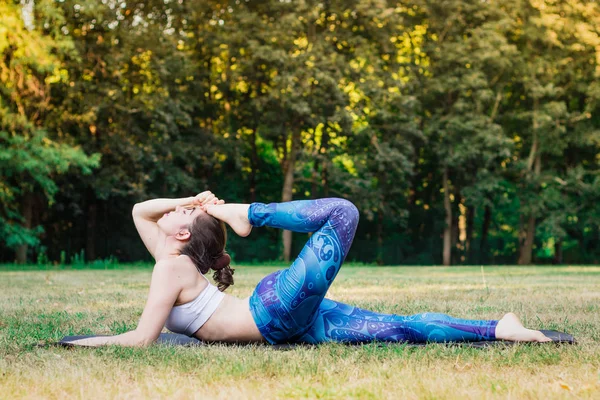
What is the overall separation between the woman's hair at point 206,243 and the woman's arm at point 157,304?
228mm

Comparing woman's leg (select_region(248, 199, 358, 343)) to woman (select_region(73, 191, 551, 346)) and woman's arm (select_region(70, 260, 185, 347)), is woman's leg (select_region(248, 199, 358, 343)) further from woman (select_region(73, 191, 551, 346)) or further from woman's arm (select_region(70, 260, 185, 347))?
woman's arm (select_region(70, 260, 185, 347))

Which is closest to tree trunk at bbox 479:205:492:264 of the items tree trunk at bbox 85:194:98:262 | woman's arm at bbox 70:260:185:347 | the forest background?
the forest background

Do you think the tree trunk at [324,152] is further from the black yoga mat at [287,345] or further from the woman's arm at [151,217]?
the black yoga mat at [287,345]

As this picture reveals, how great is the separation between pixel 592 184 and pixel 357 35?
37.8 ft

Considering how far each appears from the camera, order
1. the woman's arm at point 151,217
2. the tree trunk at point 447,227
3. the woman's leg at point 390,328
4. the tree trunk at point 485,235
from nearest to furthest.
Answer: the woman's leg at point 390,328
the woman's arm at point 151,217
the tree trunk at point 447,227
the tree trunk at point 485,235

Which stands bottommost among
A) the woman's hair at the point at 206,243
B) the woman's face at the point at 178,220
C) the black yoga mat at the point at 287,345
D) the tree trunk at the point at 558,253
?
the tree trunk at the point at 558,253

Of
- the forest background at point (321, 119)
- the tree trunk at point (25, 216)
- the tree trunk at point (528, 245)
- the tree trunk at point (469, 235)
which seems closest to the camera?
the tree trunk at point (25, 216)

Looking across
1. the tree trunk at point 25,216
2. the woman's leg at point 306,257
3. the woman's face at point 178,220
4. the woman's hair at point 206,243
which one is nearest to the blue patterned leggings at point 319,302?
the woman's leg at point 306,257

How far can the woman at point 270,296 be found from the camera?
14.6 feet

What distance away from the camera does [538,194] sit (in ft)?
99.7

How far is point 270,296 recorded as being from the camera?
15.0 ft

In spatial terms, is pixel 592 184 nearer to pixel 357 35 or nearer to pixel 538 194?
pixel 538 194

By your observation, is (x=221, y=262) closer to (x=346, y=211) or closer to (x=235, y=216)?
(x=235, y=216)

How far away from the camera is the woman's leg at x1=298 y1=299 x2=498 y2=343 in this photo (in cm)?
471
